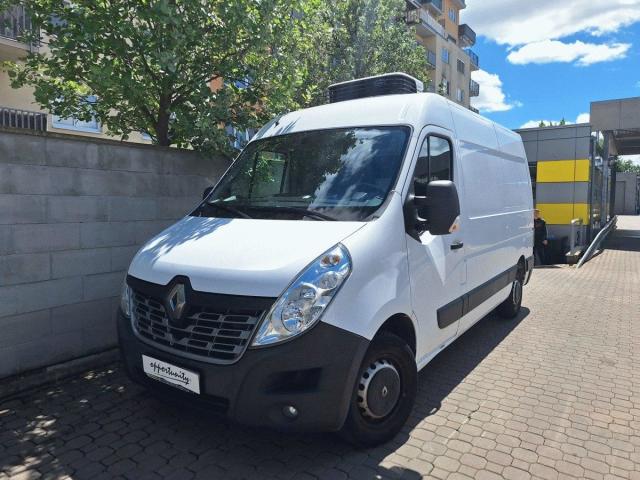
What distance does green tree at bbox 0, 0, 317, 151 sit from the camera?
4598mm

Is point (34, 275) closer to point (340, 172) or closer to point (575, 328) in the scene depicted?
point (340, 172)

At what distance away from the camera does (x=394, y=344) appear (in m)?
3.12

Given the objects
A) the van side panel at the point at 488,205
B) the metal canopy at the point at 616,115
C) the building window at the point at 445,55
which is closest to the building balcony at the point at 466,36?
the building window at the point at 445,55

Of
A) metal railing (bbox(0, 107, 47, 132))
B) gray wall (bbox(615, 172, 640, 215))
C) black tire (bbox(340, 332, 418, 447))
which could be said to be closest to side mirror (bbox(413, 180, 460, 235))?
black tire (bbox(340, 332, 418, 447))

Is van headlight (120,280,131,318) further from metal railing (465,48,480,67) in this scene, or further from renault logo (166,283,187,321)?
metal railing (465,48,480,67)

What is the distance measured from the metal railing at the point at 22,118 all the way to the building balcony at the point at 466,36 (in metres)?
51.8

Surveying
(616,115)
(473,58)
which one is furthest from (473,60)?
(616,115)

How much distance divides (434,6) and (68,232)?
47775mm

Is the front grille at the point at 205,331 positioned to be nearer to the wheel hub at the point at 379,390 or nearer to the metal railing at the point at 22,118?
the wheel hub at the point at 379,390

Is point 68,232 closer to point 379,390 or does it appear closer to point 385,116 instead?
point 385,116

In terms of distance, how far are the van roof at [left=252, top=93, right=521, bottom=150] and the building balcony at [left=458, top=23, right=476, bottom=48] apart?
56149 mm

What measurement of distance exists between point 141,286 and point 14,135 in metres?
1.97

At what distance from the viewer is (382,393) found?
3.06 meters

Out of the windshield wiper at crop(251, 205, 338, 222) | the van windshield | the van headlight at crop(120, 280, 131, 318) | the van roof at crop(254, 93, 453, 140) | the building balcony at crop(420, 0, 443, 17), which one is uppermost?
the building balcony at crop(420, 0, 443, 17)
